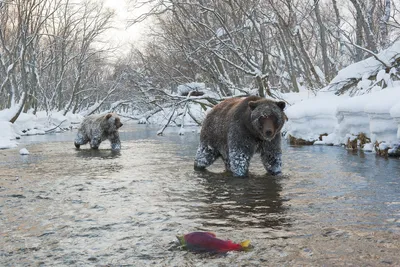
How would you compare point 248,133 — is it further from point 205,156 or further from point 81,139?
point 81,139

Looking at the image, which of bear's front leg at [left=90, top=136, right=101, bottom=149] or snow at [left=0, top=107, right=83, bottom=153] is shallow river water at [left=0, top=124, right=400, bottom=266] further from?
snow at [left=0, top=107, right=83, bottom=153]

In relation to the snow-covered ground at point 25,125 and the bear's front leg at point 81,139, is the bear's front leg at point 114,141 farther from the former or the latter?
the snow-covered ground at point 25,125

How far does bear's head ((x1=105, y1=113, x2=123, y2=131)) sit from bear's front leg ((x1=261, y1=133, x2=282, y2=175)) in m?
7.03

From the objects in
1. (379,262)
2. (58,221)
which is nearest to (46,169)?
(58,221)

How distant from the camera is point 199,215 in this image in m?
4.73

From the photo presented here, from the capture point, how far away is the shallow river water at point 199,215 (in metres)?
3.39

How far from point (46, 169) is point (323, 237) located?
6.67 metres

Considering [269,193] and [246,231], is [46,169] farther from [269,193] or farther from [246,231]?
[246,231]

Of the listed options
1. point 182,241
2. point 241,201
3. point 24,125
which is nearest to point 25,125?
point 24,125

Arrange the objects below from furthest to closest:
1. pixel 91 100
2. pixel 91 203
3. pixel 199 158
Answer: pixel 91 100 → pixel 199 158 → pixel 91 203

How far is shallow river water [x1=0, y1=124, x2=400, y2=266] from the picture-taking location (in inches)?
133

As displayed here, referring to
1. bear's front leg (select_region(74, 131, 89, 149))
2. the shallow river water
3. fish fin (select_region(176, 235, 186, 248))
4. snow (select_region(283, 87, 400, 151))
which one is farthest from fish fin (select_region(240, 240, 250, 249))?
bear's front leg (select_region(74, 131, 89, 149))

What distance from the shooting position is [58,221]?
182 inches

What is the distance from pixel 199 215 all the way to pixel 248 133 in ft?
8.45
